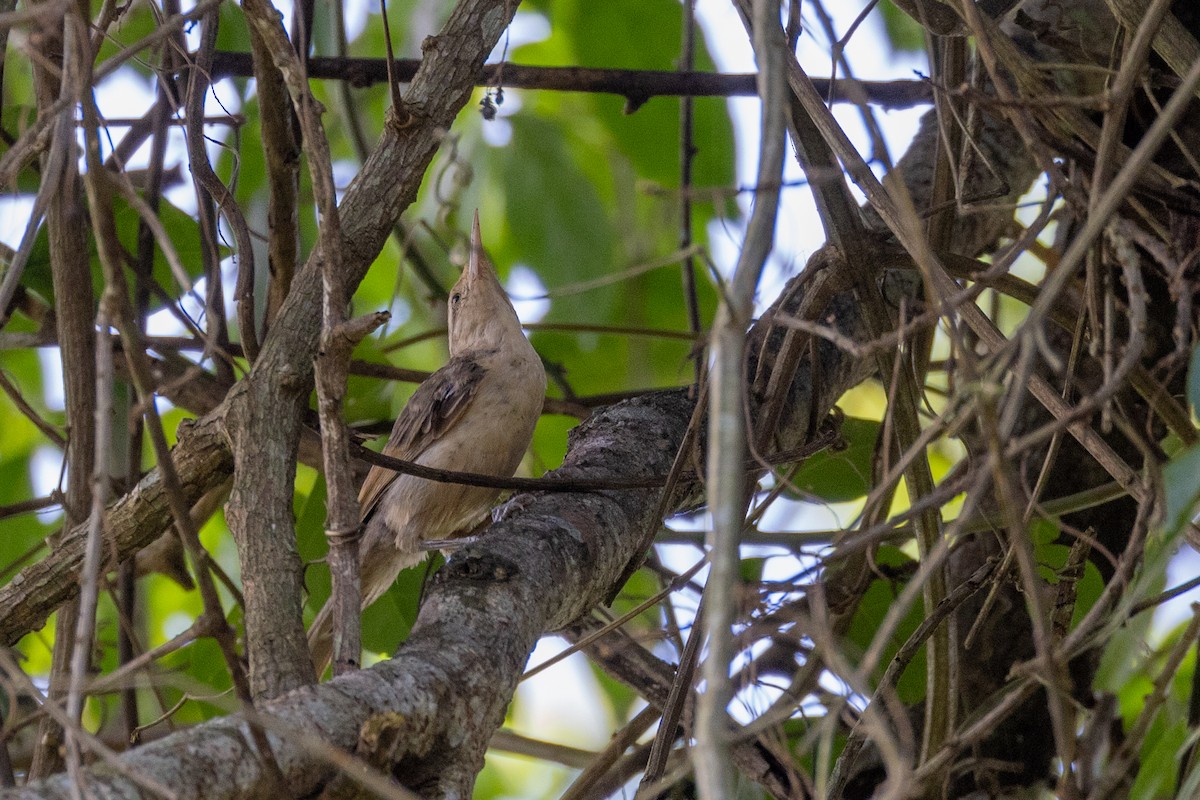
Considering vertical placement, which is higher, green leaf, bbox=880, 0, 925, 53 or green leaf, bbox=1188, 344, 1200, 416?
green leaf, bbox=880, 0, 925, 53

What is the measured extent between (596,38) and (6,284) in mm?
2579

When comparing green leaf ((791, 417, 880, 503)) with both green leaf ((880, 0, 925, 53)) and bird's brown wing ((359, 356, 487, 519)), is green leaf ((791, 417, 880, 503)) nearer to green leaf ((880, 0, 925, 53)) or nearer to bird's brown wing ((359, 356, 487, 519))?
bird's brown wing ((359, 356, 487, 519))

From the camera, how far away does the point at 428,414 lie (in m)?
4.24

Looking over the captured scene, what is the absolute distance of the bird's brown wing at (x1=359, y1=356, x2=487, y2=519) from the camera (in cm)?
424

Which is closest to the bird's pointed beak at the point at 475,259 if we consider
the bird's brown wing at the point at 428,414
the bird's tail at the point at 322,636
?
the bird's brown wing at the point at 428,414

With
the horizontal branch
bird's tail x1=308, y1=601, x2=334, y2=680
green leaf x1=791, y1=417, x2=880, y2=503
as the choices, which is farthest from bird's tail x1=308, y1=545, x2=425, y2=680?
the horizontal branch

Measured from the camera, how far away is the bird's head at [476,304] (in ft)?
15.8

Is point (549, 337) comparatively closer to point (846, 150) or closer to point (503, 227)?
point (503, 227)

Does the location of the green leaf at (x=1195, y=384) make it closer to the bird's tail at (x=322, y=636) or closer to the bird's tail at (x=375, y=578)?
the bird's tail at (x=322, y=636)

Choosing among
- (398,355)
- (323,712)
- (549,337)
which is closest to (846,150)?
(323,712)

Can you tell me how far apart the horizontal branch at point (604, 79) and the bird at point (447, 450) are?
1.06 m

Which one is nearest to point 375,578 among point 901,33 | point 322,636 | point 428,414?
point 322,636

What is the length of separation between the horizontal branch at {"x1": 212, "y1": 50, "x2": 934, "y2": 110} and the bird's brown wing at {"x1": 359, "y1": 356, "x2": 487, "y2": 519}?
1054 mm

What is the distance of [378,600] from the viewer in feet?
13.1
